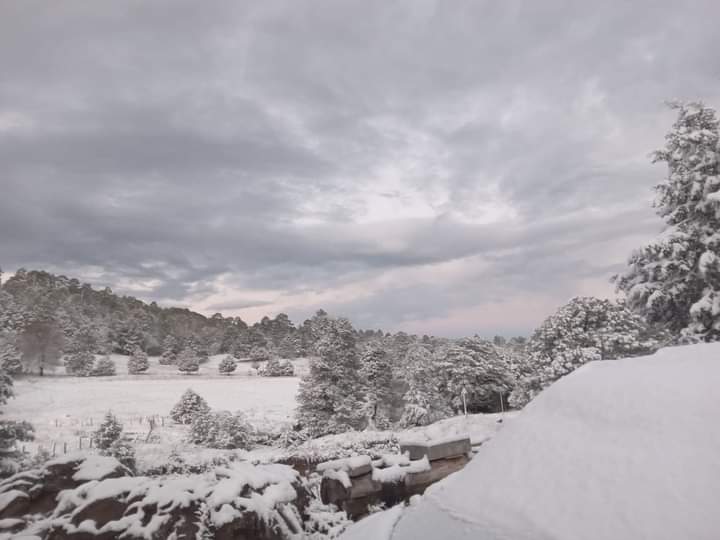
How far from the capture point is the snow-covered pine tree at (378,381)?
100 feet

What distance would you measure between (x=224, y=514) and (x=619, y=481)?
232 inches

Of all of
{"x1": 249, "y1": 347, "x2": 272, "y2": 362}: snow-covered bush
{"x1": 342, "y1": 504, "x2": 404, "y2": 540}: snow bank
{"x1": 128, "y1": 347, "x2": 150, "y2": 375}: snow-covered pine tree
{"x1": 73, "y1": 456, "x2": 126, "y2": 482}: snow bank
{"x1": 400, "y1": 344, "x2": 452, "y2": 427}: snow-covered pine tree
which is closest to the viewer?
{"x1": 342, "y1": 504, "x2": 404, "y2": 540}: snow bank

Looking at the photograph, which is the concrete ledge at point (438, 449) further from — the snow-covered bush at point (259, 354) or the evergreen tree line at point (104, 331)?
the snow-covered bush at point (259, 354)

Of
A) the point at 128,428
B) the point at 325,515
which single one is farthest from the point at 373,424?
the point at 325,515

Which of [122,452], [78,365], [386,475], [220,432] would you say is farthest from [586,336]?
[78,365]

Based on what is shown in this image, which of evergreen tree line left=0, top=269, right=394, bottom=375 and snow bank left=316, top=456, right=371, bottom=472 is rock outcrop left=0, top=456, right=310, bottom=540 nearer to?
snow bank left=316, top=456, right=371, bottom=472

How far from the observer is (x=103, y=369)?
179 ft

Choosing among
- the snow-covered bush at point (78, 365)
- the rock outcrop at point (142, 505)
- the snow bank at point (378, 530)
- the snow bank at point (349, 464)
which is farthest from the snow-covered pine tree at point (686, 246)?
the snow-covered bush at point (78, 365)

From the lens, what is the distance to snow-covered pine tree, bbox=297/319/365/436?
2741 cm

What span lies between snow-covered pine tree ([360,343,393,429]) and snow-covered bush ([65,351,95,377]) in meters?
42.0

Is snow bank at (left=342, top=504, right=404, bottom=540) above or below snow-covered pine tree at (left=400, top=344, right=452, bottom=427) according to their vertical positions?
above

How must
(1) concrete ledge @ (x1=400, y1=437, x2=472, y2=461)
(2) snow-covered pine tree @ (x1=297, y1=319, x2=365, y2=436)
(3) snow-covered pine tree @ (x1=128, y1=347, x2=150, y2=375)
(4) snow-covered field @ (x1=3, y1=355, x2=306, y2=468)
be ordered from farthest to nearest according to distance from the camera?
(3) snow-covered pine tree @ (x1=128, y1=347, x2=150, y2=375) → (4) snow-covered field @ (x1=3, y1=355, x2=306, y2=468) → (2) snow-covered pine tree @ (x1=297, y1=319, x2=365, y2=436) → (1) concrete ledge @ (x1=400, y1=437, x2=472, y2=461)

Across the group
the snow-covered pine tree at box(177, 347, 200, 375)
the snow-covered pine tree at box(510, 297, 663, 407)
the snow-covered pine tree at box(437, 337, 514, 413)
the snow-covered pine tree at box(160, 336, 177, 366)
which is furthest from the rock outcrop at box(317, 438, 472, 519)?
the snow-covered pine tree at box(160, 336, 177, 366)

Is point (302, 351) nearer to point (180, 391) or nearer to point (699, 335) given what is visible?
point (180, 391)
